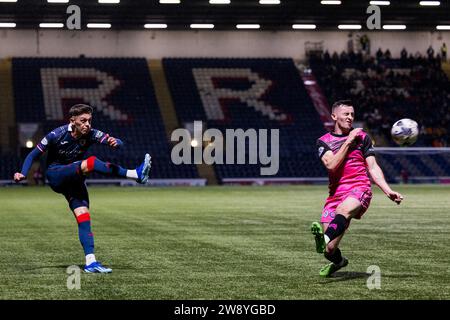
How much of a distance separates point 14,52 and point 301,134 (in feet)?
62.8

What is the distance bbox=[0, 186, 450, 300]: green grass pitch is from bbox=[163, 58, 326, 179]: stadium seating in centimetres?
2616

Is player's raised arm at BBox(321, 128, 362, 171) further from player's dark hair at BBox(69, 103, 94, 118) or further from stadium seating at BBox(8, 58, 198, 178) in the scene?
Result: stadium seating at BBox(8, 58, 198, 178)

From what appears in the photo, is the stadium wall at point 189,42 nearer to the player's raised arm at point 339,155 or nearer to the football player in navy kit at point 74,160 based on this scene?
the football player in navy kit at point 74,160

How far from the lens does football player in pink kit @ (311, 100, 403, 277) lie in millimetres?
10711

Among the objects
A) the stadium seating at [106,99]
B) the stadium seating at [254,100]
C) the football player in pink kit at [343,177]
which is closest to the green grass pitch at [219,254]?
the football player in pink kit at [343,177]

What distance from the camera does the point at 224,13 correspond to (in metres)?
53.2

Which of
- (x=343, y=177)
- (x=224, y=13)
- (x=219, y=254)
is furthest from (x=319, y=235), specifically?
(x=224, y=13)

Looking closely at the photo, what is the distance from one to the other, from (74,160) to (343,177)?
3.60 m

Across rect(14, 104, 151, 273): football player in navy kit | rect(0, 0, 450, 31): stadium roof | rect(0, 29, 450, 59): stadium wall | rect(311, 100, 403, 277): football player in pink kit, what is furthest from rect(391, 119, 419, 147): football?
rect(0, 29, 450, 59): stadium wall

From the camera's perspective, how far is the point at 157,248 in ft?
50.3

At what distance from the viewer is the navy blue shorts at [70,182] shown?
11609mm
